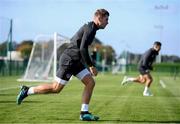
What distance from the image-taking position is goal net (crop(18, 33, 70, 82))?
1488 inches

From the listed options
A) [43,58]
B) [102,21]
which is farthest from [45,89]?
[43,58]

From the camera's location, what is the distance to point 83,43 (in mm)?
10539

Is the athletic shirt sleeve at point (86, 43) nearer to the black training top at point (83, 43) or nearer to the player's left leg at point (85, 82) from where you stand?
the black training top at point (83, 43)

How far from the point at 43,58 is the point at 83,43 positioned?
2942 cm

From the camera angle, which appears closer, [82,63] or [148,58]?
[82,63]

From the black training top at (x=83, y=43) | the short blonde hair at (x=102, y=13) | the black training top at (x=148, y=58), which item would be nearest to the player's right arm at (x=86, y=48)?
the black training top at (x=83, y=43)

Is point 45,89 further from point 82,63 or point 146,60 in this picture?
point 146,60

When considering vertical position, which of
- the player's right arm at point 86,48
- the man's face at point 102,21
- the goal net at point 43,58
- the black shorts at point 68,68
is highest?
the man's face at point 102,21

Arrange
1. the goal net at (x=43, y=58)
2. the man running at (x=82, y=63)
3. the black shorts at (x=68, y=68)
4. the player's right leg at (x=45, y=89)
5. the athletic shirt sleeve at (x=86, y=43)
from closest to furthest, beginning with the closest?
the athletic shirt sleeve at (x=86, y=43) < the man running at (x=82, y=63) < the black shorts at (x=68, y=68) < the player's right leg at (x=45, y=89) < the goal net at (x=43, y=58)

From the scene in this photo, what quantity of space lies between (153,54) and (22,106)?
885 cm

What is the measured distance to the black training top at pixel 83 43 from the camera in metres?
10.5

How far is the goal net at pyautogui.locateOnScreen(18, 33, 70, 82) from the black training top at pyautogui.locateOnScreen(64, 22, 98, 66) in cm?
2618

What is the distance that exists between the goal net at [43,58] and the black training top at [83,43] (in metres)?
26.2

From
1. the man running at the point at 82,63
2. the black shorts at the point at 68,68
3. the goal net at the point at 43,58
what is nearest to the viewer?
the man running at the point at 82,63
